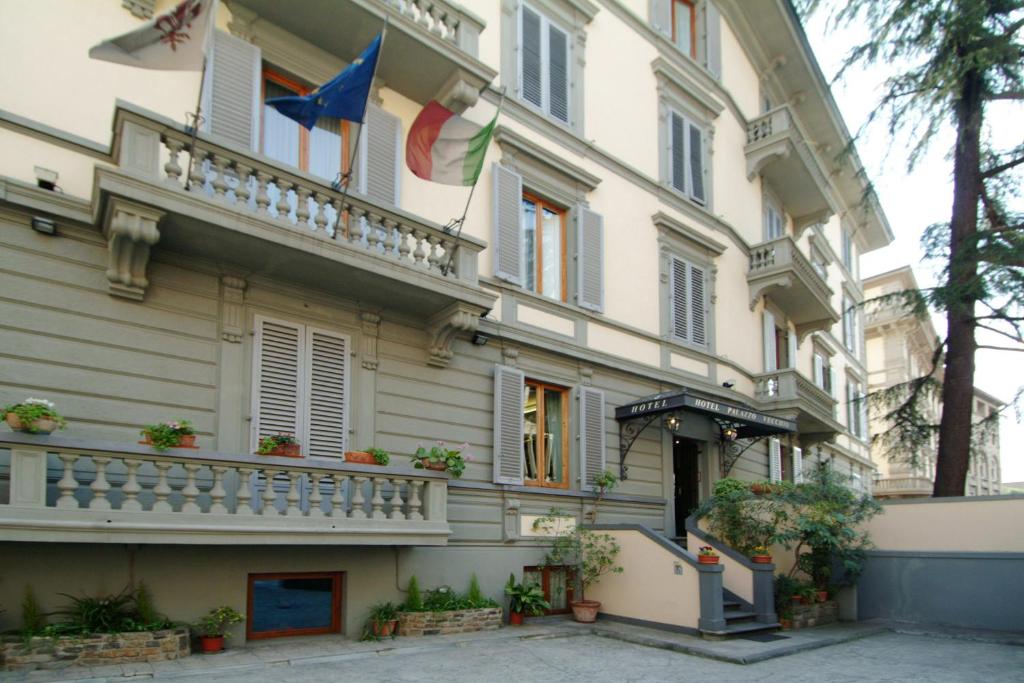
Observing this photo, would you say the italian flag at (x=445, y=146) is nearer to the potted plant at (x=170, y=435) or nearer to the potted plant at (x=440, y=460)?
the potted plant at (x=440, y=460)

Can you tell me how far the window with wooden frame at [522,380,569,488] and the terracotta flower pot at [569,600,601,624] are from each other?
79.1 inches

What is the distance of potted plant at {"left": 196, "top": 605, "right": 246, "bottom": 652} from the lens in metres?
8.60

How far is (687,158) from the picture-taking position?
58.9 feet

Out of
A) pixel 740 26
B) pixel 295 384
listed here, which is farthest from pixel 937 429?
pixel 295 384

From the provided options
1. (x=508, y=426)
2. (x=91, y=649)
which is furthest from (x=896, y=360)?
(x=91, y=649)

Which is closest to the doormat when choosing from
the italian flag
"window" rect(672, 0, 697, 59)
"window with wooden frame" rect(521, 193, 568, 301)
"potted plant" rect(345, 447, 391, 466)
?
"potted plant" rect(345, 447, 391, 466)

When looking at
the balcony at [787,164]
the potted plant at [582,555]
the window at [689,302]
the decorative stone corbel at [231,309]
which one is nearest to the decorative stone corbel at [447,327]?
the decorative stone corbel at [231,309]

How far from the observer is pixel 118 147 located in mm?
8500

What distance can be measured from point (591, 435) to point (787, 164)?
37.0 ft

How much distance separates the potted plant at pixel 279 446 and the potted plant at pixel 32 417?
2187 mm

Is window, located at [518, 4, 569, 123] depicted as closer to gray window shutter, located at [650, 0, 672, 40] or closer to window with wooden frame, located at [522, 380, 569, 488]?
gray window shutter, located at [650, 0, 672, 40]

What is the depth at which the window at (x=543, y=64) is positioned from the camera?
1409 centimetres

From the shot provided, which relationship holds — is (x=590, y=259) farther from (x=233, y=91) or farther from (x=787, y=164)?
(x=787, y=164)

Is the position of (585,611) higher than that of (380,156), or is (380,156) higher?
(380,156)
